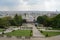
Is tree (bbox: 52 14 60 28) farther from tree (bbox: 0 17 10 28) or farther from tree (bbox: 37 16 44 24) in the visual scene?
tree (bbox: 0 17 10 28)

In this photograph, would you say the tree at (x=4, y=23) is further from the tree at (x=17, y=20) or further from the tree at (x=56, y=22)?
the tree at (x=56, y=22)

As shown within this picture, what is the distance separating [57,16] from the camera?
980 centimetres

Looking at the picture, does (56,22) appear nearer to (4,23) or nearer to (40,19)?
(40,19)

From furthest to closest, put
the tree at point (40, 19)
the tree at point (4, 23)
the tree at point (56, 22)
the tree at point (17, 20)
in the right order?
the tree at point (40, 19) → the tree at point (17, 20) → the tree at point (56, 22) → the tree at point (4, 23)

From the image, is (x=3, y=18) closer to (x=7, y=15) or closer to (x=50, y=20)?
(x=7, y=15)

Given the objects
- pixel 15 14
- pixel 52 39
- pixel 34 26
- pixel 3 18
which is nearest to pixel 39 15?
pixel 34 26

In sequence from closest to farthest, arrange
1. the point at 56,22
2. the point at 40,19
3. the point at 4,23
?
1. the point at 4,23
2. the point at 56,22
3. the point at 40,19

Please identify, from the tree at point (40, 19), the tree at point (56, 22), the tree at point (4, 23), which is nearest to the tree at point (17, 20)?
the tree at point (4, 23)

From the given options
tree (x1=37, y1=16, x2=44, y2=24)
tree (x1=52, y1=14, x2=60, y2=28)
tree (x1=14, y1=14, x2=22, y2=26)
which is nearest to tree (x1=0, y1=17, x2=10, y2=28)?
tree (x1=14, y1=14, x2=22, y2=26)

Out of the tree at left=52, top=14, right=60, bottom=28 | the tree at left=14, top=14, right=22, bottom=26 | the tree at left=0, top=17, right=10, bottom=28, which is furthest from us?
the tree at left=14, top=14, right=22, bottom=26

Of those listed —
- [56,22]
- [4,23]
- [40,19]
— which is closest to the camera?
[4,23]

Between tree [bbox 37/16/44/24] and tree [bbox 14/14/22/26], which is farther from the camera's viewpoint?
tree [bbox 37/16/44/24]

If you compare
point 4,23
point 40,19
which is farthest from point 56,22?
point 4,23

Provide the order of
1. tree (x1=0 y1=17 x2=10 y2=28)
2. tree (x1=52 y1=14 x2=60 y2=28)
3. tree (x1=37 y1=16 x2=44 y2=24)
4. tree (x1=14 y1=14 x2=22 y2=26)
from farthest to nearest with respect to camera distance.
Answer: tree (x1=37 y1=16 x2=44 y2=24) → tree (x1=14 y1=14 x2=22 y2=26) → tree (x1=52 y1=14 x2=60 y2=28) → tree (x1=0 y1=17 x2=10 y2=28)
